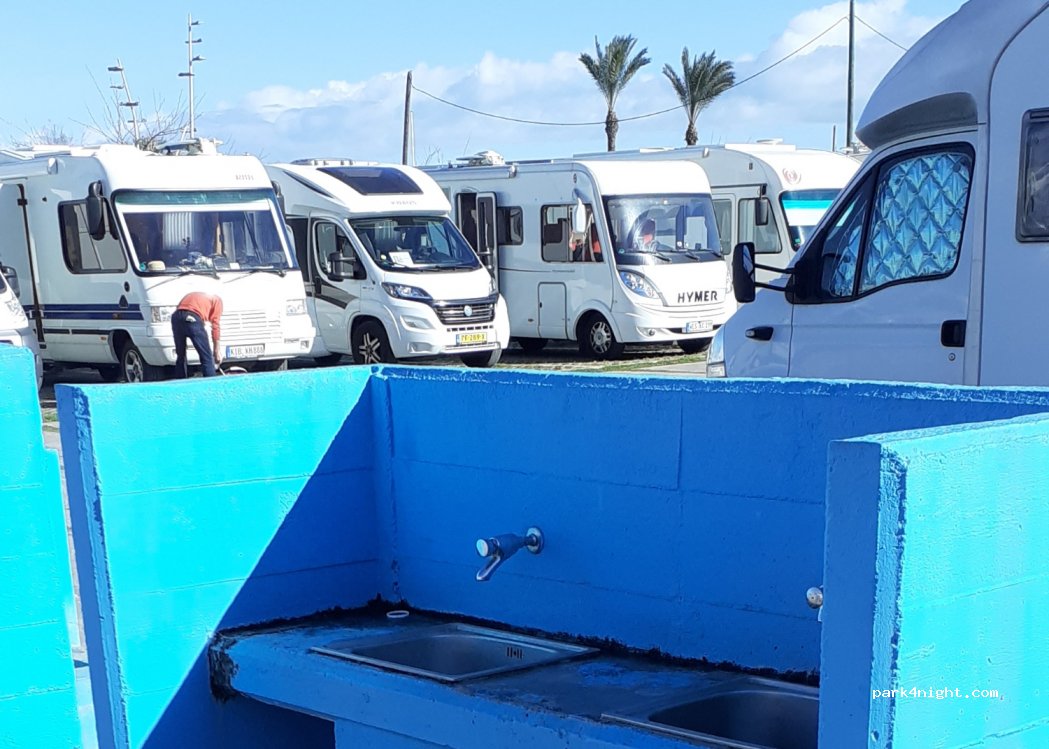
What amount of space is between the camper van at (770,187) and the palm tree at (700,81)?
19.2 meters

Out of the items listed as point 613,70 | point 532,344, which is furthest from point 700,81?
point 532,344

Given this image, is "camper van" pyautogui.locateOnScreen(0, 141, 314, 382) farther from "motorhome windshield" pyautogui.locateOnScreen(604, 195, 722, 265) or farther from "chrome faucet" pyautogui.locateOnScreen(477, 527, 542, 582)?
"chrome faucet" pyautogui.locateOnScreen(477, 527, 542, 582)

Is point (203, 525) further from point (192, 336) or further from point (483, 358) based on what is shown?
point (483, 358)

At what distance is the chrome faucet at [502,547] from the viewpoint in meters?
4.12

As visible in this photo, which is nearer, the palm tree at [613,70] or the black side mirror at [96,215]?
the black side mirror at [96,215]

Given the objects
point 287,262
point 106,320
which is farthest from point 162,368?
point 287,262

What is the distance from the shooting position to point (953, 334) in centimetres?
621

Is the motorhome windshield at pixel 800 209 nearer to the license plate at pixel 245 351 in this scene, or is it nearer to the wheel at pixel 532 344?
the wheel at pixel 532 344

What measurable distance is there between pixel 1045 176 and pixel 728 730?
10.9 ft

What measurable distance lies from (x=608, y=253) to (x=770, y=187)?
2.91m

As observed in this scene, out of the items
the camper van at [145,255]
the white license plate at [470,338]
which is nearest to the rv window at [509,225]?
the white license plate at [470,338]

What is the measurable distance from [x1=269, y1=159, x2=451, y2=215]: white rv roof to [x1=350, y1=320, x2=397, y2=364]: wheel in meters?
1.47

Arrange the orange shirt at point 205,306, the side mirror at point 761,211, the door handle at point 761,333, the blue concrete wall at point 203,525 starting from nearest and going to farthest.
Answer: the blue concrete wall at point 203,525 → the door handle at point 761,333 → the orange shirt at point 205,306 → the side mirror at point 761,211

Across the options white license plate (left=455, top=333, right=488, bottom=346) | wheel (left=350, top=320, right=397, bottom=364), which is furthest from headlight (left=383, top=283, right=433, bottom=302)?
white license plate (left=455, top=333, right=488, bottom=346)
